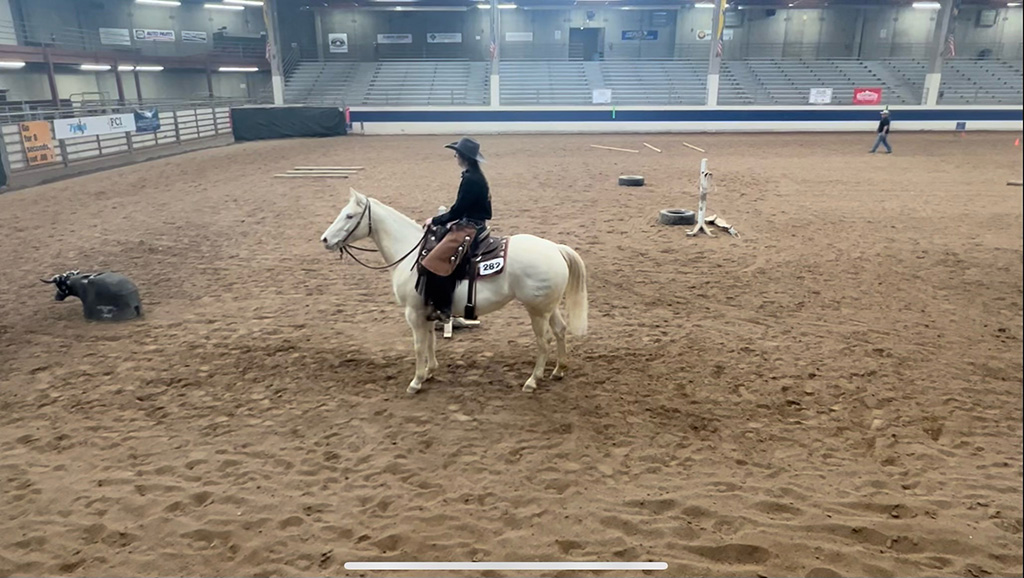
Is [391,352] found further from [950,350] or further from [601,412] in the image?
[950,350]

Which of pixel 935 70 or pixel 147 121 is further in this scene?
pixel 935 70

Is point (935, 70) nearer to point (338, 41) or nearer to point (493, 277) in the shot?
point (338, 41)

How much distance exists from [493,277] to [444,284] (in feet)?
1.46

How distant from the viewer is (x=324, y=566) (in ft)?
12.8

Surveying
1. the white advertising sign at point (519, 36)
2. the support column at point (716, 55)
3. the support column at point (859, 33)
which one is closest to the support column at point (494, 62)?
the white advertising sign at point (519, 36)

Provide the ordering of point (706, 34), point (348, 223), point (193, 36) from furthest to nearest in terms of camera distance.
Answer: point (706, 34) → point (193, 36) → point (348, 223)

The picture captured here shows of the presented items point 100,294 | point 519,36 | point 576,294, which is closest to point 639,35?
point 519,36

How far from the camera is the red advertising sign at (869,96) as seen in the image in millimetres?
30734

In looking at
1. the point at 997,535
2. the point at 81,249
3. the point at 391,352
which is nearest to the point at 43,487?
the point at 391,352

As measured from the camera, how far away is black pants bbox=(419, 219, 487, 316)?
218 inches

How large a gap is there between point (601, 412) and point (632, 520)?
144 cm

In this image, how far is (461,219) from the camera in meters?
5.63

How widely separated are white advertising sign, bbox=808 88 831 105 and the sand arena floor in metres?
23.2

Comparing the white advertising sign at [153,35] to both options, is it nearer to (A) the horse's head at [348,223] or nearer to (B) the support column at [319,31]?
(B) the support column at [319,31]
